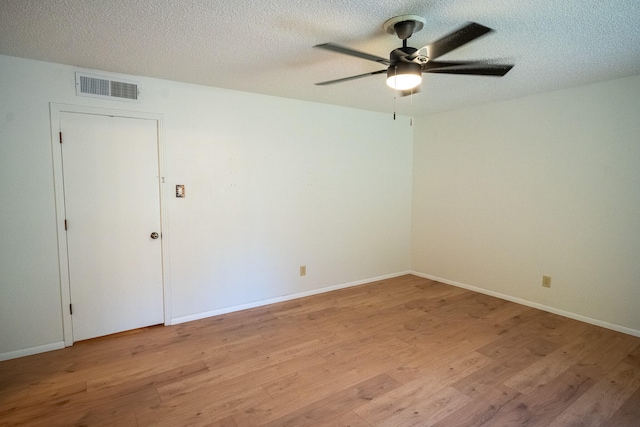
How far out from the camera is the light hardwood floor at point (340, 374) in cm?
202

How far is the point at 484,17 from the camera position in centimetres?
194

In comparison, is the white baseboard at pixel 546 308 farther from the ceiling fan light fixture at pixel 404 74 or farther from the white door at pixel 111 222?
the white door at pixel 111 222

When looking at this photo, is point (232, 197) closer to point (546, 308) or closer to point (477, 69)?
point (477, 69)

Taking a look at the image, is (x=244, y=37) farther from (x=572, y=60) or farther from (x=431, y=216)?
(x=431, y=216)

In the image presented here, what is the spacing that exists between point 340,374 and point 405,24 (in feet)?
7.90

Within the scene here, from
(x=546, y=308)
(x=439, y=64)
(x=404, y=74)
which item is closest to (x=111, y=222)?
(x=404, y=74)

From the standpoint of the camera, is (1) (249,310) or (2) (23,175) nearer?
(2) (23,175)

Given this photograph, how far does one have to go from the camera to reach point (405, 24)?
1933 mm

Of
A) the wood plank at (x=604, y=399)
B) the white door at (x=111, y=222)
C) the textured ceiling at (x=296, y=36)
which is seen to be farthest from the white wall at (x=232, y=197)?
the wood plank at (x=604, y=399)

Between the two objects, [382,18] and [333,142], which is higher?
[382,18]

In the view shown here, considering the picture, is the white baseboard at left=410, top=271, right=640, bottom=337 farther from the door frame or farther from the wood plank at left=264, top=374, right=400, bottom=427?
the door frame

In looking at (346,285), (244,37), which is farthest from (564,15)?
(346,285)

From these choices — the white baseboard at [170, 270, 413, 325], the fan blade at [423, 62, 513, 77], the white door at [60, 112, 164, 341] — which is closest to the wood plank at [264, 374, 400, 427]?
the white baseboard at [170, 270, 413, 325]

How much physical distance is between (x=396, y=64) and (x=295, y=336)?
7.97ft
